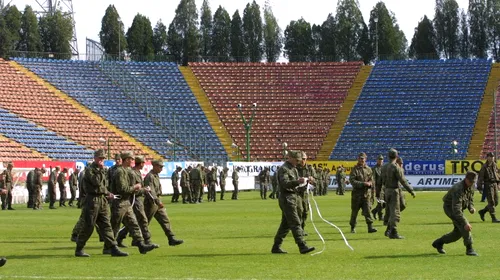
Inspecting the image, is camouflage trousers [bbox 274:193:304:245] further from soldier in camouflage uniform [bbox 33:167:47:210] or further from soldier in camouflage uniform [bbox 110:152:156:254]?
soldier in camouflage uniform [bbox 33:167:47:210]

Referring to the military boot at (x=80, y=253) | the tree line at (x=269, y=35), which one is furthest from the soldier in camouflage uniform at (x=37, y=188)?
the tree line at (x=269, y=35)

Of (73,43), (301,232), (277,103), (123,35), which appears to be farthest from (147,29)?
(301,232)

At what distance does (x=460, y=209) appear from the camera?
16.7 m

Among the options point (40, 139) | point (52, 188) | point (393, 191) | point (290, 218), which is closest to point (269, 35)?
point (40, 139)

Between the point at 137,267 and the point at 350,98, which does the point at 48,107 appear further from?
the point at 137,267

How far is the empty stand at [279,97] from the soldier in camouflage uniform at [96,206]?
58.1m

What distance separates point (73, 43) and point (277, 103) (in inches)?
1144

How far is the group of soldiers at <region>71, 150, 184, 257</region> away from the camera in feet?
57.2

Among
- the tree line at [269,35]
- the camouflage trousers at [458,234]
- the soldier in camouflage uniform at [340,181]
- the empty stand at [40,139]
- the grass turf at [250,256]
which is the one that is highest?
the tree line at [269,35]

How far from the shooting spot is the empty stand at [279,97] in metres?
77.8

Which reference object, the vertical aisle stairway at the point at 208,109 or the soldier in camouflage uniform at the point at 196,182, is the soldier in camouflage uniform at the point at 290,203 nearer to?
the soldier in camouflage uniform at the point at 196,182

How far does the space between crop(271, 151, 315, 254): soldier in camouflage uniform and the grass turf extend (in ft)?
0.99

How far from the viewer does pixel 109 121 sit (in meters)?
75.2

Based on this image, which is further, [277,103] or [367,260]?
[277,103]
